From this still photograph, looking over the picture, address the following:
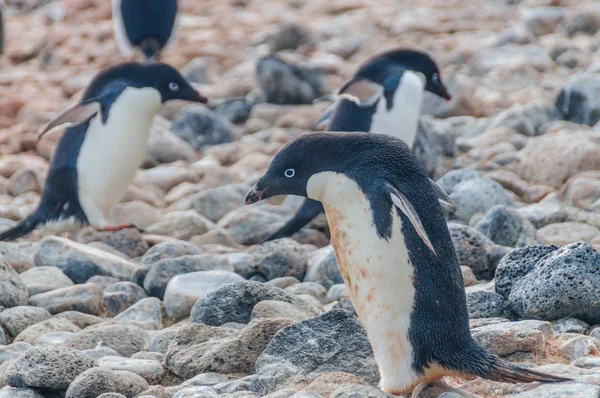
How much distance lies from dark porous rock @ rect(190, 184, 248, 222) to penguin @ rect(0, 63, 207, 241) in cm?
57

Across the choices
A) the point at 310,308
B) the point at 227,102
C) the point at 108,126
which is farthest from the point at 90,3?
the point at 310,308

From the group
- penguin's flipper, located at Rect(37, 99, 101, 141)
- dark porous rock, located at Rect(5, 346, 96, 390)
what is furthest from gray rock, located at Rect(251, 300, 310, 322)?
penguin's flipper, located at Rect(37, 99, 101, 141)

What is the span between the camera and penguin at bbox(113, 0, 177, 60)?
1146cm

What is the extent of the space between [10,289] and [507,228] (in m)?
2.83

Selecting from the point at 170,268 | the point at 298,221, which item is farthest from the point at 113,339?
the point at 298,221

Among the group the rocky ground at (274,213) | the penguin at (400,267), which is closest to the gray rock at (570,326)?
the rocky ground at (274,213)

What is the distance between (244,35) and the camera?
14.5m

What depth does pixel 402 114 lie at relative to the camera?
8000 millimetres

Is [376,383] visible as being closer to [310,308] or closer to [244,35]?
[310,308]

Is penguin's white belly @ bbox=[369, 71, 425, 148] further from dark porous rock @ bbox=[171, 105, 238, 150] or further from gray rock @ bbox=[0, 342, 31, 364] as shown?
gray rock @ bbox=[0, 342, 31, 364]

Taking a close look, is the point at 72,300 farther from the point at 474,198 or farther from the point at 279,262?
the point at 474,198

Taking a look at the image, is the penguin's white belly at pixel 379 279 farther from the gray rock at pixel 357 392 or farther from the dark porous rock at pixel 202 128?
the dark porous rock at pixel 202 128

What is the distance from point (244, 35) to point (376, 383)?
10774 millimetres

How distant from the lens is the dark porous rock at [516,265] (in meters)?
4.79
